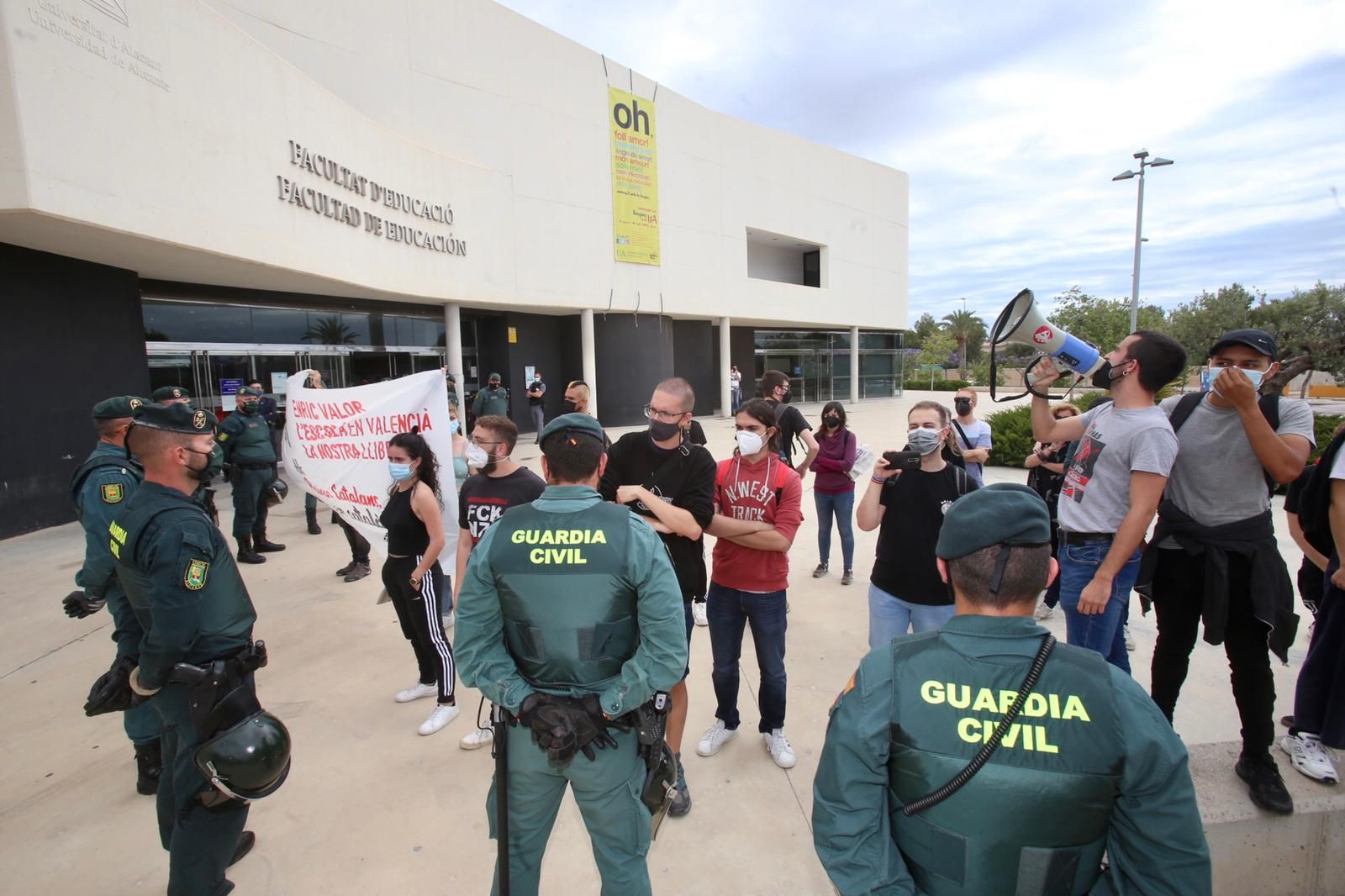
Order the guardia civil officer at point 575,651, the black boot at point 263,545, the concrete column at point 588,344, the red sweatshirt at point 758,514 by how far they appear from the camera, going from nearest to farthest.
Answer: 1. the guardia civil officer at point 575,651
2. the red sweatshirt at point 758,514
3. the black boot at point 263,545
4. the concrete column at point 588,344

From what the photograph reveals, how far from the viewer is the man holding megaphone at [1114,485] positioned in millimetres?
2682

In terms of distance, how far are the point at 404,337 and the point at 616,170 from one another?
757cm

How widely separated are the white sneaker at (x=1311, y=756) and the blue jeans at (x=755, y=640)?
88.5 inches

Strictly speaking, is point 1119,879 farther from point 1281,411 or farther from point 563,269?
point 563,269

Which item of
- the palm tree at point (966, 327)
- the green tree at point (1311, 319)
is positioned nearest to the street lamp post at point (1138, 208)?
the green tree at point (1311, 319)

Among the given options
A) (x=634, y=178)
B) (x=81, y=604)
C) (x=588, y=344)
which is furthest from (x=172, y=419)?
(x=634, y=178)

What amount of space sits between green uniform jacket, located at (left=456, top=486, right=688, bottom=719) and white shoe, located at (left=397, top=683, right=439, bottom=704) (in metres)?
2.25

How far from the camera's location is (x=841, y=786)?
4.18ft

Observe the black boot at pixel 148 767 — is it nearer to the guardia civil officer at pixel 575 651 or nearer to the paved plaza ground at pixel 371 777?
the paved plaza ground at pixel 371 777

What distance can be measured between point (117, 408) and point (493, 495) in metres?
2.37

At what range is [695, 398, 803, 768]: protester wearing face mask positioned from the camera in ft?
10.5

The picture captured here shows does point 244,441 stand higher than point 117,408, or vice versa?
point 117,408

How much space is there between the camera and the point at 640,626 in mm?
2043

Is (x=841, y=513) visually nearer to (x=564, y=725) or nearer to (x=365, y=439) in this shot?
(x=365, y=439)
